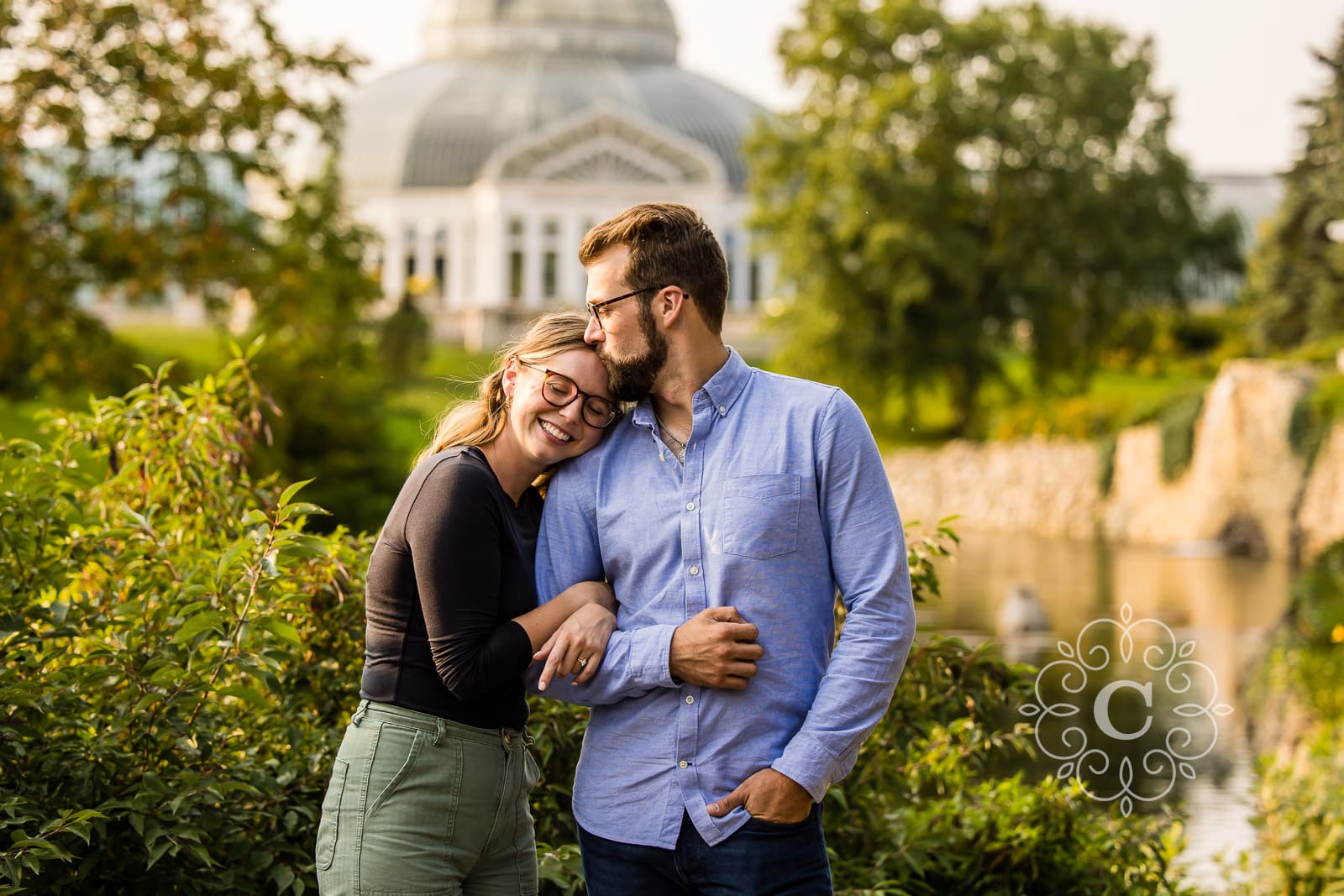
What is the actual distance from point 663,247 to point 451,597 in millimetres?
611

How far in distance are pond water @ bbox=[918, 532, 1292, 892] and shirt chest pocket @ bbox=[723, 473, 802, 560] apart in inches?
65.0

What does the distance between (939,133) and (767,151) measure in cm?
331

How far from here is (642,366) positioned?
8.29 ft

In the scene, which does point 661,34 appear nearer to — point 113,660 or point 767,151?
point 767,151

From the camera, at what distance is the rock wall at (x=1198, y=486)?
760 inches

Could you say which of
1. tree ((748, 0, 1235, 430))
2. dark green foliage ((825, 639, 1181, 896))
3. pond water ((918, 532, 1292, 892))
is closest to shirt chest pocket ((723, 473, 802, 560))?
dark green foliage ((825, 639, 1181, 896))

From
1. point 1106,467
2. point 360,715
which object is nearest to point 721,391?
point 360,715

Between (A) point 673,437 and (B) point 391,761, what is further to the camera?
(A) point 673,437

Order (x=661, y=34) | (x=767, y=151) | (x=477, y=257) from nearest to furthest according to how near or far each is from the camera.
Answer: (x=767, y=151) < (x=477, y=257) < (x=661, y=34)

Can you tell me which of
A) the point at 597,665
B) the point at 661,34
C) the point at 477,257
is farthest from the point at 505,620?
the point at 661,34

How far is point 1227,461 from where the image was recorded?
20141 mm

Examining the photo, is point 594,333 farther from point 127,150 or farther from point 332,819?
point 127,150

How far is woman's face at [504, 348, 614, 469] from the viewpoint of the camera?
101 inches

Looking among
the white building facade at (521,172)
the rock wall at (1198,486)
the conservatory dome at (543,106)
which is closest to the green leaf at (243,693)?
the rock wall at (1198,486)
